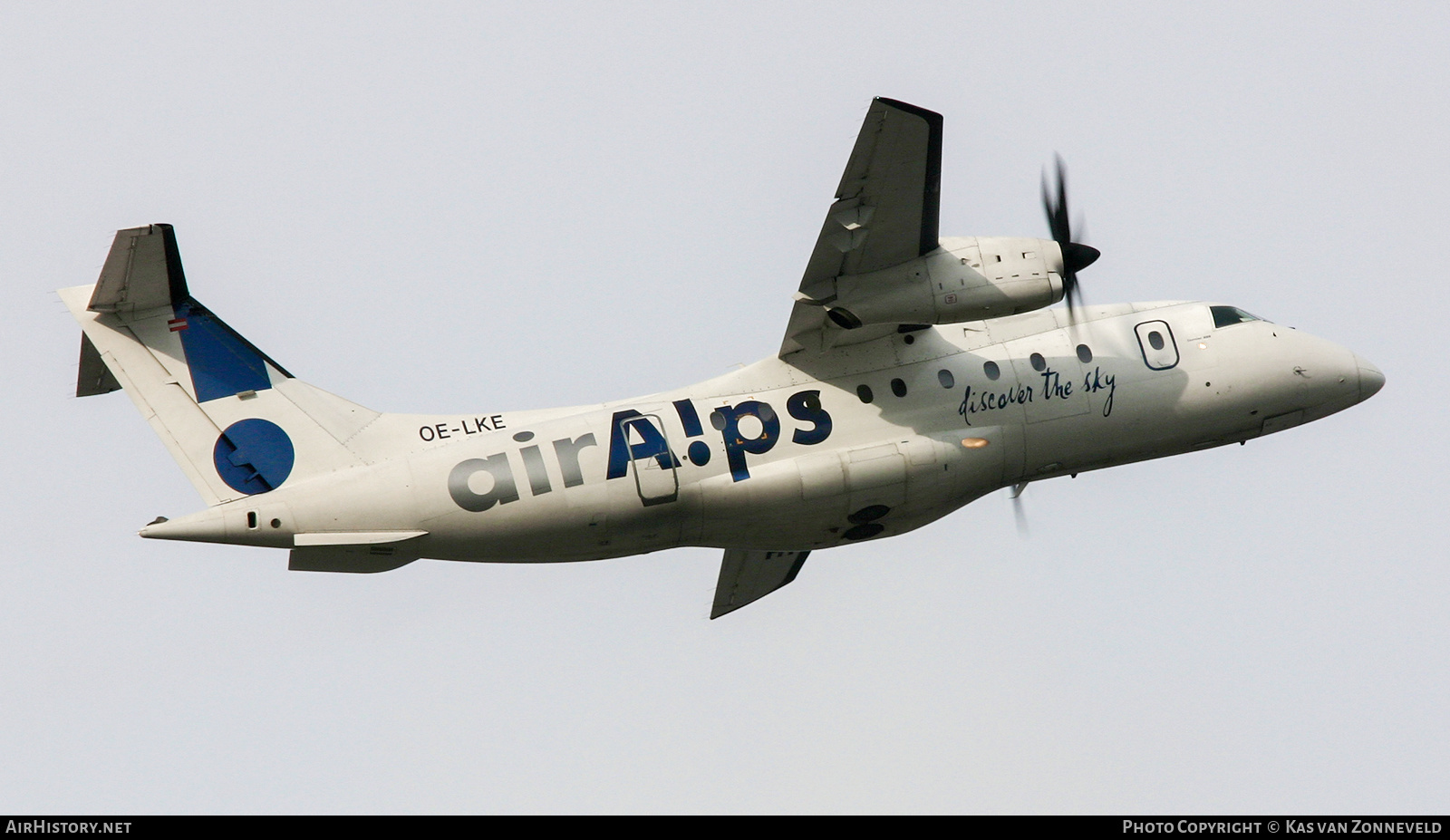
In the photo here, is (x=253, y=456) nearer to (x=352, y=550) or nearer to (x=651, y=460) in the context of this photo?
(x=352, y=550)

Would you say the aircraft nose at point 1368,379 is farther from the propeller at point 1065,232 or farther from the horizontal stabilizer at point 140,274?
the horizontal stabilizer at point 140,274

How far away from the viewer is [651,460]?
23281 mm

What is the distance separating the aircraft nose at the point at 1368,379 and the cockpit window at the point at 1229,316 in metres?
1.81

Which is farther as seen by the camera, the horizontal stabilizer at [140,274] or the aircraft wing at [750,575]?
the aircraft wing at [750,575]

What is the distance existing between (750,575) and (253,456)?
8.63m

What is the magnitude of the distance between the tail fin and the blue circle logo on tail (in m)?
0.01

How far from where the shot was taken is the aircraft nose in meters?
27.4

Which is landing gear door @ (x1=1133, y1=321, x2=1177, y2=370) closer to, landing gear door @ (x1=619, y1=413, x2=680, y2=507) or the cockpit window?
the cockpit window

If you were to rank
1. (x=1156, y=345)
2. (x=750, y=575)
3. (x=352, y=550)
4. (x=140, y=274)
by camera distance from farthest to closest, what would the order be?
(x=750, y=575) → (x=1156, y=345) → (x=140, y=274) → (x=352, y=550)

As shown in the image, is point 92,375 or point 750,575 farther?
point 750,575

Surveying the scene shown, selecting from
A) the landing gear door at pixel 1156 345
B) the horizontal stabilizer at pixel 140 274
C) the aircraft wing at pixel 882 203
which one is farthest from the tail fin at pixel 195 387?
the landing gear door at pixel 1156 345

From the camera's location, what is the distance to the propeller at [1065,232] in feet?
80.2

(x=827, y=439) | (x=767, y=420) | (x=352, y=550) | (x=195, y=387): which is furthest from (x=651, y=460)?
(x=195, y=387)

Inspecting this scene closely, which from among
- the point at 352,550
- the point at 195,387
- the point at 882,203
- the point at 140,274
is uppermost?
the point at 882,203
